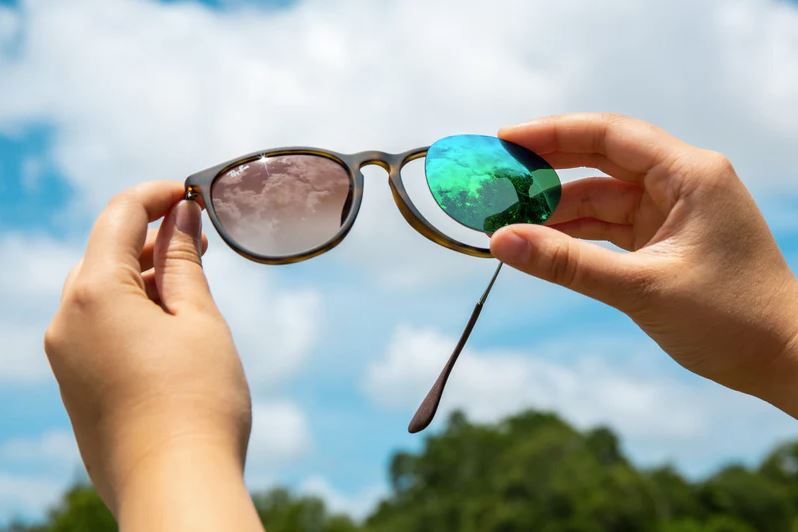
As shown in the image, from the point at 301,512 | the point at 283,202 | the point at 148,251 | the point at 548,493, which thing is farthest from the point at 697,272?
the point at 548,493

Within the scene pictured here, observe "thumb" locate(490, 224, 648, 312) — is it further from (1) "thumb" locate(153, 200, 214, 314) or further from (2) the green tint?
(1) "thumb" locate(153, 200, 214, 314)

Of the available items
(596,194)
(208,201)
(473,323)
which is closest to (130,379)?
(208,201)

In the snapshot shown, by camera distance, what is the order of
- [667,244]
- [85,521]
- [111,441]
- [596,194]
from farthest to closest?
[85,521] → [596,194] → [667,244] → [111,441]

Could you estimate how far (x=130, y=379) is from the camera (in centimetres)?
240

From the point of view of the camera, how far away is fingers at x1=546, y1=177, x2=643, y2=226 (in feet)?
14.2

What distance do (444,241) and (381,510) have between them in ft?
239

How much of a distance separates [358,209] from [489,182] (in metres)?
0.61

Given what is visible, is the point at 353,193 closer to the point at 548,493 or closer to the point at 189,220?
the point at 189,220

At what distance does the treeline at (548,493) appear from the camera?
198ft

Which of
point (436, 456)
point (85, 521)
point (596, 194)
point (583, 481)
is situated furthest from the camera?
point (436, 456)

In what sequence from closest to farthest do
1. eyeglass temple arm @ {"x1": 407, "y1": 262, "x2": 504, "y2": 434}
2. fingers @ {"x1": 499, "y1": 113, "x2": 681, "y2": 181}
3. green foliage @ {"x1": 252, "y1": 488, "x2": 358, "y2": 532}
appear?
eyeglass temple arm @ {"x1": 407, "y1": 262, "x2": 504, "y2": 434} < fingers @ {"x1": 499, "y1": 113, "x2": 681, "y2": 181} < green foliage @ {"x1": 252, "y1": 488, "x2": 358, "y2": 532}

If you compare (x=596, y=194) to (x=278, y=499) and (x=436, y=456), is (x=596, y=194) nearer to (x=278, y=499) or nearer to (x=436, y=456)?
(x=278, y=499)

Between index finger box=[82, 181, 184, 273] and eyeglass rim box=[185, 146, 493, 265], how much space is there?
1.09 ft

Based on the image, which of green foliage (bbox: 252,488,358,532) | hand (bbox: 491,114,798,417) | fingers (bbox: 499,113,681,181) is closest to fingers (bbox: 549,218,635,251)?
fingers (bbox: 499,113,681,181)
